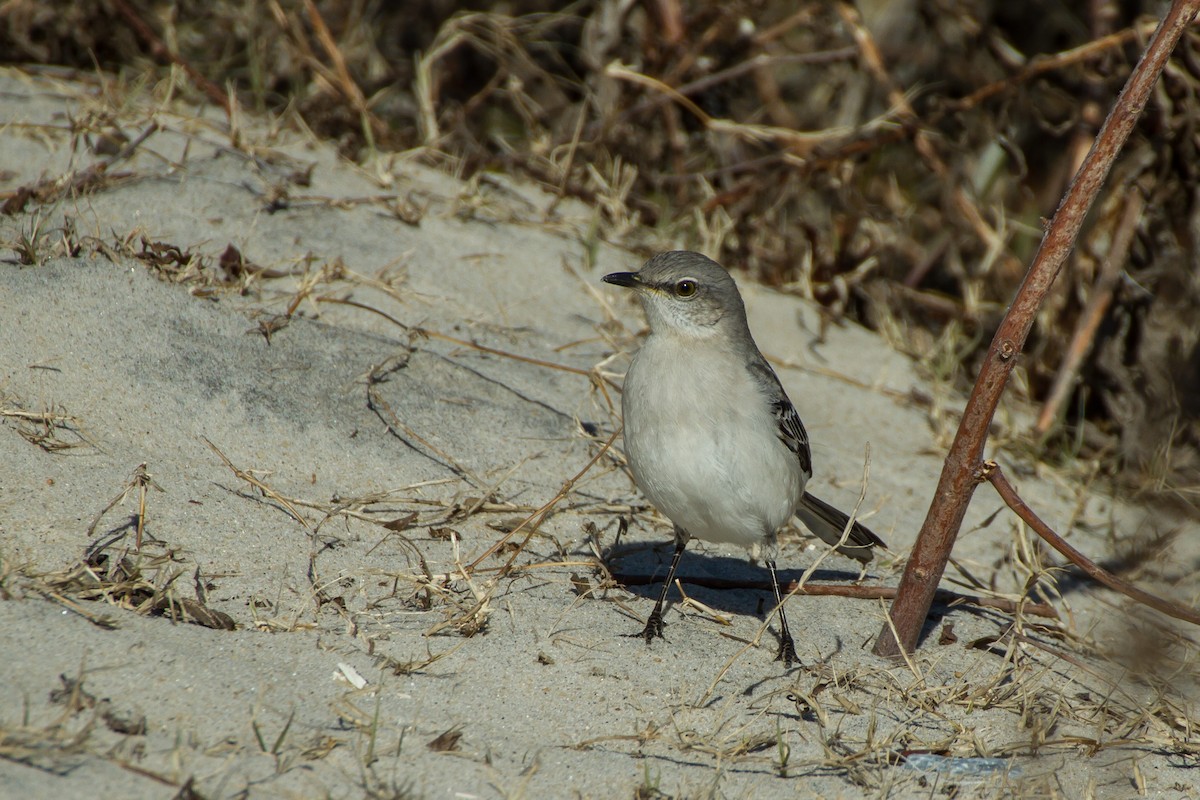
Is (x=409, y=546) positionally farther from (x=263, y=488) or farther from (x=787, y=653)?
(x=787, y=653)

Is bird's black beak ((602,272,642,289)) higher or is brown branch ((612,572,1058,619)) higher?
bird's black beak ((602,272,642,289))

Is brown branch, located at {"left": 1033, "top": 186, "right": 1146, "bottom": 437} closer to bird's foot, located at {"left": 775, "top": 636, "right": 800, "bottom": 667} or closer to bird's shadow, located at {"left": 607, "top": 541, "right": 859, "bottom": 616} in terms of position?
bird's shadow, located at {"left": 607, "top": 541, "right": 859, "bottom": 616}

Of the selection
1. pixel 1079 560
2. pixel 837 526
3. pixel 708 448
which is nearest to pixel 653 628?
pixel 708 448

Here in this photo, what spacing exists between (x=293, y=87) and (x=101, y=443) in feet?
13.5

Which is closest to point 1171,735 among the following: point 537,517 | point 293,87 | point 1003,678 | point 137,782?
point 1003,678

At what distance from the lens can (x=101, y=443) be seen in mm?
4324

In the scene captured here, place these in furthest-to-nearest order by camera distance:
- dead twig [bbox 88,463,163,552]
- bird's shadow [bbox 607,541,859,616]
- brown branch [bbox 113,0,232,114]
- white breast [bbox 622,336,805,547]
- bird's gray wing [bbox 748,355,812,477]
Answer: brown branch [bbox 113,0,232,114] → bird's shadow [bbox 607,541,859,616] → bird's gray wing [bbox 748,355,812,477] → white breast [bbox 622,336,805,547] → dead twig [bbox 88,463,163,552]

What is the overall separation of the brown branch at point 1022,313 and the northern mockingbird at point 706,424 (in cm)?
40

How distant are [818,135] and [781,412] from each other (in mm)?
3407

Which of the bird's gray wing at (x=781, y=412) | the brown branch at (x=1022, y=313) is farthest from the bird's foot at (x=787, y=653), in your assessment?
the bird's gray wing at (x=781, y=412)

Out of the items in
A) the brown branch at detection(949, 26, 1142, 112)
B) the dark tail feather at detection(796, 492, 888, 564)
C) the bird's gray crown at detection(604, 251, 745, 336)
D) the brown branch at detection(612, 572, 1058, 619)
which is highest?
the brown branch at detection(949, 26, 1142, 112)

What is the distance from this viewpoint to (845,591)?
4.80 meters

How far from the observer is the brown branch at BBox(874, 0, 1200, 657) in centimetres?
369

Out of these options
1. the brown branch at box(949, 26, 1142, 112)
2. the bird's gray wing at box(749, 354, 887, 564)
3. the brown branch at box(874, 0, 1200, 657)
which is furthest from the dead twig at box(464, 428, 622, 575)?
the brown branch at box(949, 26, 1142, 112)
